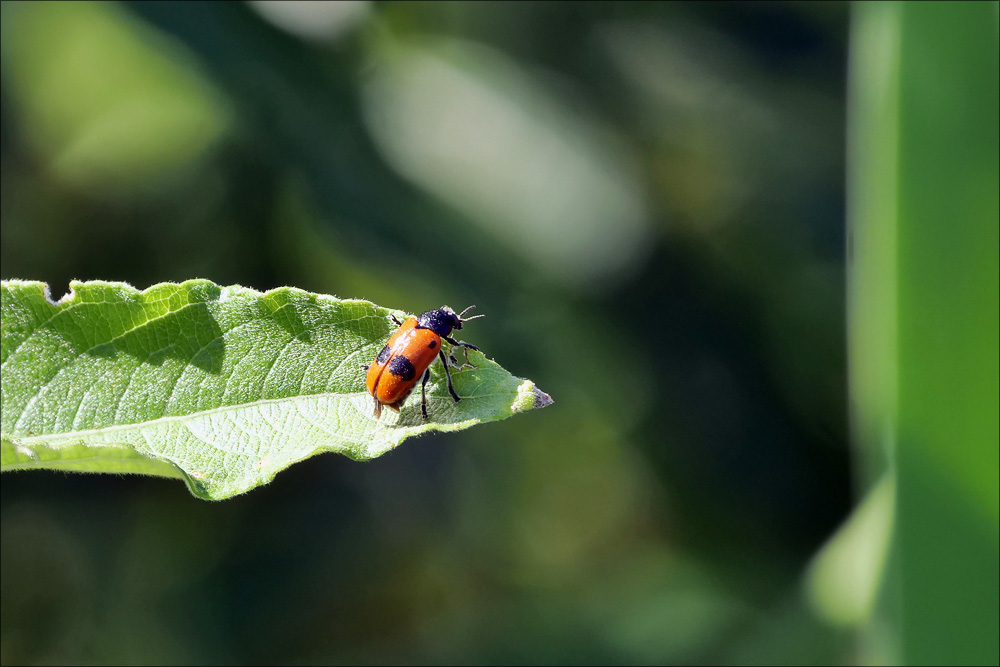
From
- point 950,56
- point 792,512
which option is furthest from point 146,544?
point 950,56

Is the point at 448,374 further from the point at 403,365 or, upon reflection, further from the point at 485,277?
the point at 485,277

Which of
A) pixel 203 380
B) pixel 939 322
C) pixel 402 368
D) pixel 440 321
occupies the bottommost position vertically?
pixel 203 380

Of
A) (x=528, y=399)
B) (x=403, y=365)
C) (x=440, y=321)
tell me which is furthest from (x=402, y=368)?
(x=440, y=321)

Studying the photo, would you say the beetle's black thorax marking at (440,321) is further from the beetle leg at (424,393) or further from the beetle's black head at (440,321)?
the beetle leg at (424,393)

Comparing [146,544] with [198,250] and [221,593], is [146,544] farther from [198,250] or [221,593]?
[198,250]

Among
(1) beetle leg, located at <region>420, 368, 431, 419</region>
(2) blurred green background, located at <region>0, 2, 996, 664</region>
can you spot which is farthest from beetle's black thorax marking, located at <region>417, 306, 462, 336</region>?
(2) blurred green background, located at <region>0, 2, 996, 664</region>

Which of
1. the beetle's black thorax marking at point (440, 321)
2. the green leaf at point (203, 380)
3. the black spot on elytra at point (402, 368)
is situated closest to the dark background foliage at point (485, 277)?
the beetle's black thorax marking at point (440, 321)
